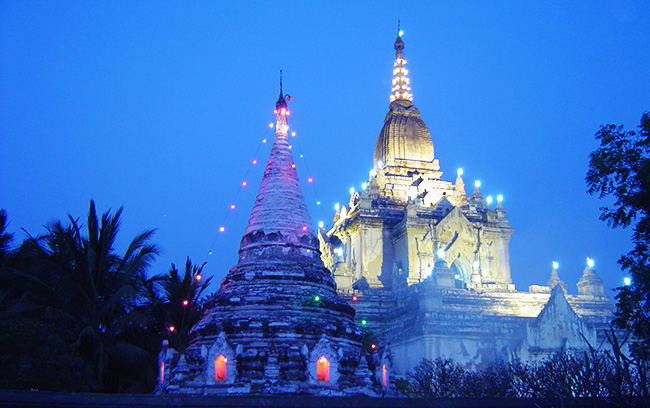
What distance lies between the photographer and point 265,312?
805 inches

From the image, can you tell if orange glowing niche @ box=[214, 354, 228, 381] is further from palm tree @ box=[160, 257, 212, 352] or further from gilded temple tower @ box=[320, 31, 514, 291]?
gilded temple tower @ box=[320, 31, 514, 291]

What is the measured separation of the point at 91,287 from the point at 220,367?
318 inches

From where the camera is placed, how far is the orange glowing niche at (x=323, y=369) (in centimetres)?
1948

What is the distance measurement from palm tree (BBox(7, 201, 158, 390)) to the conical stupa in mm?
5207

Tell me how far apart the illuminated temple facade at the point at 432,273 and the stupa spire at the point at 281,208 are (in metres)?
10.7

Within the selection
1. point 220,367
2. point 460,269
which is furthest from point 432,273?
point 220,367

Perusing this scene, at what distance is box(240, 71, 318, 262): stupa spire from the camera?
22.4 meters

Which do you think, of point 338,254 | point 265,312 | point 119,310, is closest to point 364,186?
point 338,254

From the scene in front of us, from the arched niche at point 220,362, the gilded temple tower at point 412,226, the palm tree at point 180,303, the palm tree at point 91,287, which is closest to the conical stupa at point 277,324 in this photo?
the arched niche at point 220,362

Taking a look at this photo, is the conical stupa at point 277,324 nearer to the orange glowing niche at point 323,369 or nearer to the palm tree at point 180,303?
the orange glowing niche at point 323,369

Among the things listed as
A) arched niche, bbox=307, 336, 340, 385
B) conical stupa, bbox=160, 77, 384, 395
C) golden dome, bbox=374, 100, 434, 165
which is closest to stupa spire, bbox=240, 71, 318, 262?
conical stupa, bbox=160, 77, 384, 395

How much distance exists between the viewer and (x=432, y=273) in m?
35.0

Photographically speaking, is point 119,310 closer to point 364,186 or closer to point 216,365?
point 216,365

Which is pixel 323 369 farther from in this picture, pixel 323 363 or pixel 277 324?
pixel 277 324
